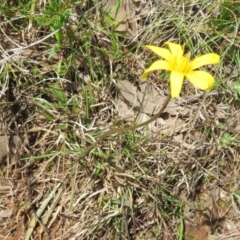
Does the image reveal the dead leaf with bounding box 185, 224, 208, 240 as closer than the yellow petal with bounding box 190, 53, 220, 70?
No

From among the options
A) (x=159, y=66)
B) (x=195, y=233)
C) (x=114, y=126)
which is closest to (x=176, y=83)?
(x=159, y=66)

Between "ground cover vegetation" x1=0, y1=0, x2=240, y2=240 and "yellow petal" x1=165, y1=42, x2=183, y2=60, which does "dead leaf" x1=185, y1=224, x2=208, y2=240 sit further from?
"yellow petal" x1=165, y1=42, x2=183, y2=60

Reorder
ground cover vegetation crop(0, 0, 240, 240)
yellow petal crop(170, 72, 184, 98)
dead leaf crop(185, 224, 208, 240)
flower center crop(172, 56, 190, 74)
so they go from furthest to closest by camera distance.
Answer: dead leaf crop(185, 224, 208, 240) < ground cover vegetation crop(0, 0, 240, 240) < flower center crop(172, 56, 190, 74) < yellow petal crop(170, 72, 184, 98)

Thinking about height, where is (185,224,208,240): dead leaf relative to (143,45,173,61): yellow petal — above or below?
below

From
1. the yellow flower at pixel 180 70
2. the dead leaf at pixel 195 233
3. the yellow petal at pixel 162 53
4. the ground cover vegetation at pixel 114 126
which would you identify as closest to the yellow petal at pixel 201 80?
the yellow flower at pixel 180 70

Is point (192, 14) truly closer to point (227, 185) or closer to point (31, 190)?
point (227, 185)

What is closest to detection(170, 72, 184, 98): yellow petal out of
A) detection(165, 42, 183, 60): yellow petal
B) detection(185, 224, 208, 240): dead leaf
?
detection(165, 42, 183, 60): yellow petal

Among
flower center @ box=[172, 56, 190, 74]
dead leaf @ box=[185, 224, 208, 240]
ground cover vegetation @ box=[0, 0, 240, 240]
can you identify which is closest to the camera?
flower center @ box=[172, 56, 190, 74]

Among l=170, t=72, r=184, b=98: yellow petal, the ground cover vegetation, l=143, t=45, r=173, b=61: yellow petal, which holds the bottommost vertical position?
the ground cover vegetation
